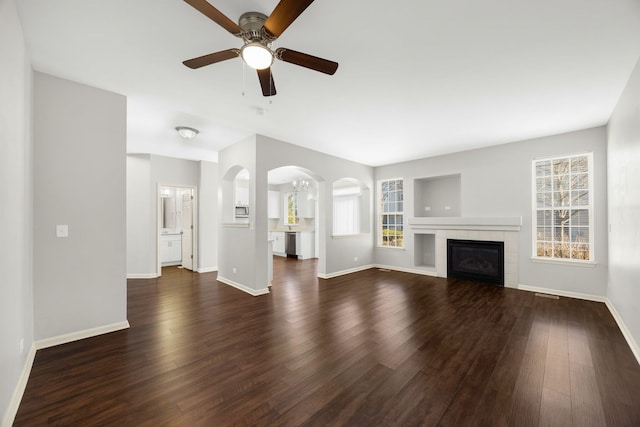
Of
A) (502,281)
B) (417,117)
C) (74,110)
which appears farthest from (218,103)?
(502,281)

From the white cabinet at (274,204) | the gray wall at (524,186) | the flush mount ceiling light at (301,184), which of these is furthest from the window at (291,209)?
the gray wall at (524,186)

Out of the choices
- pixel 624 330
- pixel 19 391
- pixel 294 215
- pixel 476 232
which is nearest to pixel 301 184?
pixel 294 215

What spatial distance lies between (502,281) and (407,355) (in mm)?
3731

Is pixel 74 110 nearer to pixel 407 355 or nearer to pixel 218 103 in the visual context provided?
pixel 218 103

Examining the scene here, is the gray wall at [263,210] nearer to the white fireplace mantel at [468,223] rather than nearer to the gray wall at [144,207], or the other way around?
the white fireplace mantel at [468,223]

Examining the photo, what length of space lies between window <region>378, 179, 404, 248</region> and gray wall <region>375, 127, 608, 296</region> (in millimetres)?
739

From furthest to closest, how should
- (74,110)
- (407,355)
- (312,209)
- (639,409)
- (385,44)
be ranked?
(312,209) < (74,110) < (407,355) < (385,44) < (639,409)

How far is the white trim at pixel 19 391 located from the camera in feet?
5.30

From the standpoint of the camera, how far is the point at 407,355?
96.7 inches

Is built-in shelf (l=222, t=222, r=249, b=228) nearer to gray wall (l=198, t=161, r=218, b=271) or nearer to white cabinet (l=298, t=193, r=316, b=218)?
gray wall (l=198, t=161, r=218, b=271)

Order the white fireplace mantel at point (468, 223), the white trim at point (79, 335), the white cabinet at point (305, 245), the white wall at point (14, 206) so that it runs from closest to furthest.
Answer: the white wall at point (14, 206) → the white trim at point (79, 335) → the white fireplace mantel at point (468, 223) → the white cabinet at point (305, 245)

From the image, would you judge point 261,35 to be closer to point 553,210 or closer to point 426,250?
point 553,210

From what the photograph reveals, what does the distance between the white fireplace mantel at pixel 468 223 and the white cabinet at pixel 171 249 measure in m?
6.47

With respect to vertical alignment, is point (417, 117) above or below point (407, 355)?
above
